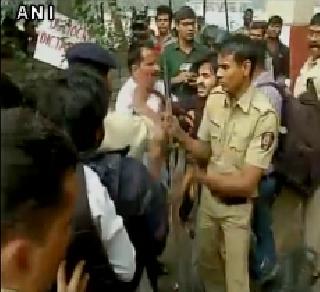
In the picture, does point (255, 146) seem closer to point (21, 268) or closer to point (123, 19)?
point (123, 19)

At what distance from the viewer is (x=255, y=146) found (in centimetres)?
278

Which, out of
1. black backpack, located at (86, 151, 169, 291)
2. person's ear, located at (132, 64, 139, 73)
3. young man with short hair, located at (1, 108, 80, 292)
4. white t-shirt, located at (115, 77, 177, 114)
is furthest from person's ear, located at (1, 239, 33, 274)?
person's ear, located at (132, 64, 139, 73)

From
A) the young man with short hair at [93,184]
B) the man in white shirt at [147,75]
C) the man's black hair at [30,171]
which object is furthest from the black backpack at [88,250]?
the man in white shirt at [147,75]

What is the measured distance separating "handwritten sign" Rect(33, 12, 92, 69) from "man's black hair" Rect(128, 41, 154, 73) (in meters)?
0.16

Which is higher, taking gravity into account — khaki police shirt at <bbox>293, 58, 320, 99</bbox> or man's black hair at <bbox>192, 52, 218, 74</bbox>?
man's black hair at <bbox>192, 52, 218, 74</bbox>

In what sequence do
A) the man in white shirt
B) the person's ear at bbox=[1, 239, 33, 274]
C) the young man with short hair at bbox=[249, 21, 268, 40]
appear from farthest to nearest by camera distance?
1. the young man with short hair at bbox=[249, 21, 268, 40]
2. the man in white shirt
3. the person's ear at bbox=[1, 239, 33, 274]

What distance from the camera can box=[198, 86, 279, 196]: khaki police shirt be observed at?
2789mm

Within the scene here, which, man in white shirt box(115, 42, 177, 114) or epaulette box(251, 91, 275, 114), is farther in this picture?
epaulette box(251, 91, 275, 114)

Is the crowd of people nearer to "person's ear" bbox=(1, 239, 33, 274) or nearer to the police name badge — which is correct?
the police name badge

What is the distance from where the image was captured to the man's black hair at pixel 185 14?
2.94 metres

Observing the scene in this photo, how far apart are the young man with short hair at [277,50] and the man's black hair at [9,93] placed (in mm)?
1905

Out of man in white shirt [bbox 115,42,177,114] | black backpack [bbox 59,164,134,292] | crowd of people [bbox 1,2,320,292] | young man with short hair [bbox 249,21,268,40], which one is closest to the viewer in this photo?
black backpack [bbox 59,164,134,292]

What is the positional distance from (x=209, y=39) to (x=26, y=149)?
2097 mm

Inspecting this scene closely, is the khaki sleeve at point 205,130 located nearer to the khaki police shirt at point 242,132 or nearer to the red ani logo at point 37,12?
the khaki police shirt at point 242,132
